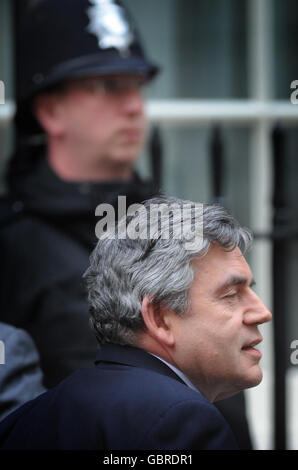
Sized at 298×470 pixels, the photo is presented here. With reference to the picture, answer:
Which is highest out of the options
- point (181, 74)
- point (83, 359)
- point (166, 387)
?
point (181, 74)

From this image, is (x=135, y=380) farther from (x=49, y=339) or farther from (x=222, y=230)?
(x=49, y=339)

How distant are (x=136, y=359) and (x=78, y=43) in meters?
1.66

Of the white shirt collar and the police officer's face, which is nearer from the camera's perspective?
the white shirt collar

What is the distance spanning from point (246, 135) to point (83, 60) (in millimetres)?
2106

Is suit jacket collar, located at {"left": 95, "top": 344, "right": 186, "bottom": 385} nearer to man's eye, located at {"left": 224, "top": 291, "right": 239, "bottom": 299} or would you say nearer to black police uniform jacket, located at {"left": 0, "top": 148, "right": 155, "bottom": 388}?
man's eye, located at {"left": 224, "top": 291, "right": 239, "bottom": 299}

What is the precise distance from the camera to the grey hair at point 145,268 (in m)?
1.68

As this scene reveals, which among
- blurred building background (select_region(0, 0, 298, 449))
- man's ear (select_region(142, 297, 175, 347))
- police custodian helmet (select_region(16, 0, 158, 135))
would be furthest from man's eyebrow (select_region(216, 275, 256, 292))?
blurred building background (select_region(0, 0, 298, 449))

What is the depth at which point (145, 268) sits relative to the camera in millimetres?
1705

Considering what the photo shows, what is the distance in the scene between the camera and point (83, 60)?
9.90ft

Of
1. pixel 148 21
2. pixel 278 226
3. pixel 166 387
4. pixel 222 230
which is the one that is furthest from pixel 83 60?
pixel 148 21

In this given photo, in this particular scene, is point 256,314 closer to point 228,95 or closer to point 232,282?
point 232,282

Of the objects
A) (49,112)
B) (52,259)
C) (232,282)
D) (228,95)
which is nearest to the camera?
(232,282)

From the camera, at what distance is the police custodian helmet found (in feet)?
9.91

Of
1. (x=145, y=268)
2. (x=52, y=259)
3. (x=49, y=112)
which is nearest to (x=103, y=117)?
(x=49, y=112)
